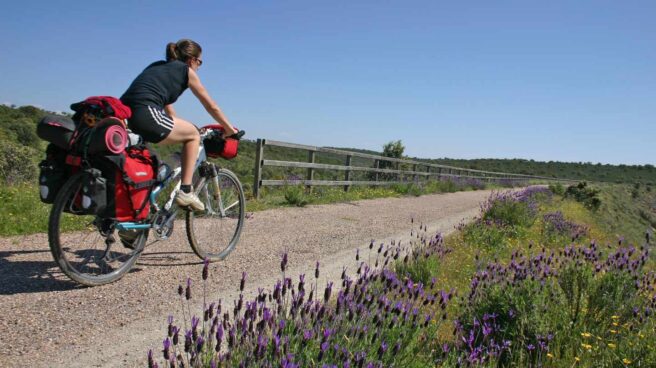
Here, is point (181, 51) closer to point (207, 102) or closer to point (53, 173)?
point (207, 102)

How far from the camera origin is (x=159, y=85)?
3824mm

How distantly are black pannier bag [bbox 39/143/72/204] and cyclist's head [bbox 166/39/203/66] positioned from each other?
1341 mm

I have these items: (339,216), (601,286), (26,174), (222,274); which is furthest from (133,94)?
(26,174)

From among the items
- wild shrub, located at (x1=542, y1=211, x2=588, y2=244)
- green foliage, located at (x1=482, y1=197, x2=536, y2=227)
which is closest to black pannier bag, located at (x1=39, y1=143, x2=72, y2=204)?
green foliage, located at (x1=482, y1=197, x2=536, y2=227)

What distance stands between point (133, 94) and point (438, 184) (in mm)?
19361

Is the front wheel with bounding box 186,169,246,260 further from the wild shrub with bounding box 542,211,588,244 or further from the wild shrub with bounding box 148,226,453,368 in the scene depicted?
the wild shrub with bounding box 542,211,588,244

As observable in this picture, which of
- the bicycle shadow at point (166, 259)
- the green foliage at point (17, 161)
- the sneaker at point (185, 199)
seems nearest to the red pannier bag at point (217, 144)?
the sneaker at point (185, 199)

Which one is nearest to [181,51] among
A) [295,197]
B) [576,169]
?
[295,197]

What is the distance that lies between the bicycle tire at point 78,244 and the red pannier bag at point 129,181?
19cm

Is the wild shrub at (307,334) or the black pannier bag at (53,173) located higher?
the black pannier bag at (53,173)

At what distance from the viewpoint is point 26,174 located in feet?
41.0

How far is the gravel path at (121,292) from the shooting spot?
2.52 meters

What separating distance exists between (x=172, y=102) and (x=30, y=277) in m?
1.82

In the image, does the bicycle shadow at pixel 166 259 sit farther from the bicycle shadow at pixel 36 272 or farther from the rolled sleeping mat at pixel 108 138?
the rolled sleeping mat at pixel 108 138
